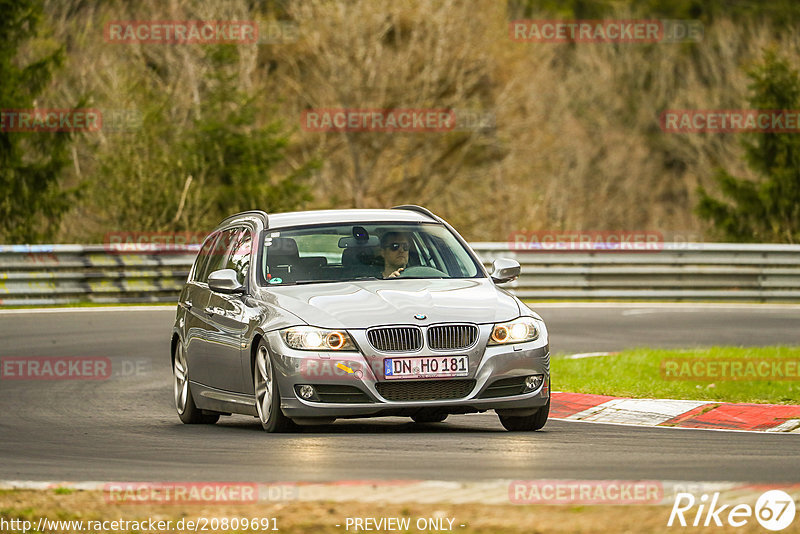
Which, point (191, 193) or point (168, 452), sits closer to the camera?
point (168, 452)

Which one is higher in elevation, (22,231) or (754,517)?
(754,517)

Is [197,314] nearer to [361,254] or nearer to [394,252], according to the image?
[361,254]

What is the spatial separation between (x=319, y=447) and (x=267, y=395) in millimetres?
1123

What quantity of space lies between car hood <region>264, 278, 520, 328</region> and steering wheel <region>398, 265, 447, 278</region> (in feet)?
0.71

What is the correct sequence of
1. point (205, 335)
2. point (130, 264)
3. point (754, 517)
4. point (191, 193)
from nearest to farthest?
1. point (754, 517)
2. point (205, 335)
3. point (130, 264)
4. point (191, 193)

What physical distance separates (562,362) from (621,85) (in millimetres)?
47860

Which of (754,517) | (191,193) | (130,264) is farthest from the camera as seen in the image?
(191,193)

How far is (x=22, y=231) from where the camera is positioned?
31797mm

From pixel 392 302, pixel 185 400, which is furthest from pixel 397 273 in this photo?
pixel 185 400

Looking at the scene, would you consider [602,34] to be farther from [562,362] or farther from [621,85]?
[562,362]

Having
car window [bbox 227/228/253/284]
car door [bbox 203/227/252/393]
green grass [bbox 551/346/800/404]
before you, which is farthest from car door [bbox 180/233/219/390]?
green grass [bbox 551/346/800/404]

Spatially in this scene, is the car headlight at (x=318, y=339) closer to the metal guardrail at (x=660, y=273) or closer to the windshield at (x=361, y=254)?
the windshield at (x=361, y=254)

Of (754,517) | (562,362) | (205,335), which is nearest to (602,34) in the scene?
(562,362)

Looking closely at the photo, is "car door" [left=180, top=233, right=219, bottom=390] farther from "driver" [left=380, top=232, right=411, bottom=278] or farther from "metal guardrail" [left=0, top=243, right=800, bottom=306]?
"metal guardrail" [left=0, top=243, right=800, bottom=306]
